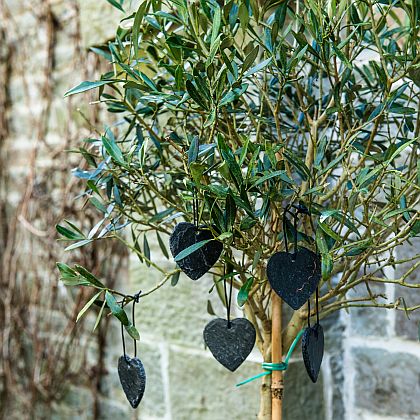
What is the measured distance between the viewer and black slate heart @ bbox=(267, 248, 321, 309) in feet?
2.65

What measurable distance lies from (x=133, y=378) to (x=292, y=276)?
10.4 inches

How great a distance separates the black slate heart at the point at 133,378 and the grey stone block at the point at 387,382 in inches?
27.5

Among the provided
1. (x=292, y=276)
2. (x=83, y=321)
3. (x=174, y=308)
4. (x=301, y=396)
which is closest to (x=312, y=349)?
(x=292, y=276)

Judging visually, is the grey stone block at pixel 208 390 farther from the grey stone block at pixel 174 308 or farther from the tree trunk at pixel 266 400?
the tree trunk at pixel 266 400

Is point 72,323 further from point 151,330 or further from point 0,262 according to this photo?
point 151,330

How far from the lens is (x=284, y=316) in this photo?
1.37 metres

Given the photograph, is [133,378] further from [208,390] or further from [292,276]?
[208,390]

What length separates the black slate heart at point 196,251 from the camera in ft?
2.71

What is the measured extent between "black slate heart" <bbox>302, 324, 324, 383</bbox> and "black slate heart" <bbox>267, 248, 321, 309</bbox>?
0.16 ft

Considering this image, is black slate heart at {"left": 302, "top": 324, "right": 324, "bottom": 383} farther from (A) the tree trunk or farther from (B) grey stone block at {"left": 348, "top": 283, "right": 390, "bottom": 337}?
(B) grey stone block at {"left": 348, "top": 283, "right": 390, "bottom": 337}

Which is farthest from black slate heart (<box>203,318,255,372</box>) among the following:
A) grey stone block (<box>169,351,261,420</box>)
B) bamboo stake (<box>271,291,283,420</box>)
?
grey stone block (<box>169,351,261,420</box>)

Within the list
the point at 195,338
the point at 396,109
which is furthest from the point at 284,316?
the point at 396,109

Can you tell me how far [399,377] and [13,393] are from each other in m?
1.60

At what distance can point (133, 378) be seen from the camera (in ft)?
2.93
